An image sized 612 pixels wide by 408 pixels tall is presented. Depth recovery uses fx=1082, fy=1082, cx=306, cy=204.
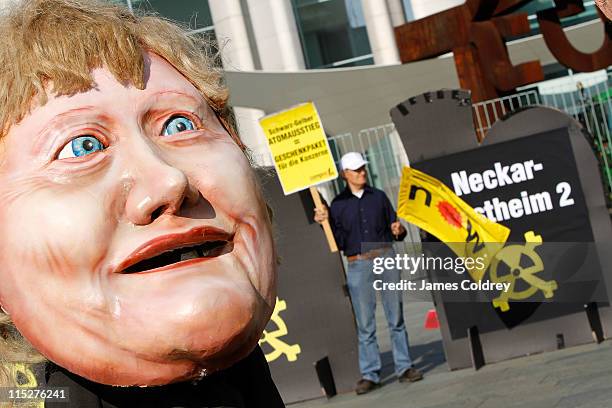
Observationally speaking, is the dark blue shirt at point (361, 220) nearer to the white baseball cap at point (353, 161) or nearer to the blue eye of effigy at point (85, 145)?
the white baseball cap at point (353, 161)

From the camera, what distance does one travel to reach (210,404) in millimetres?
2383

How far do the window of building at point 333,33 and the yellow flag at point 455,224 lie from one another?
18680 millimetres

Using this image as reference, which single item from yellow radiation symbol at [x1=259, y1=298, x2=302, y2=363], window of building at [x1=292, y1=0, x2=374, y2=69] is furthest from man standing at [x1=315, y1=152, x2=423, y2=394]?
window of building at [x1=292, y1=0, x2=374, y2=69]

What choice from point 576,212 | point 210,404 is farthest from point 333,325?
point 210,404

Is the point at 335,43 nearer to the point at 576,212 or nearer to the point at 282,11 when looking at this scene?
the point at 282,11

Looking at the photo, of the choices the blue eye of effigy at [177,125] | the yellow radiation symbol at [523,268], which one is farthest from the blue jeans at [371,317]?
the blue eye of effigy at [177,125]

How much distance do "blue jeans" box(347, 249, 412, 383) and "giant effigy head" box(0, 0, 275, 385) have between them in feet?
21.6

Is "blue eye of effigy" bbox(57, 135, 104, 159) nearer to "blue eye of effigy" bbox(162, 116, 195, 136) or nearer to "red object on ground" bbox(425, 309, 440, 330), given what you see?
"blue eye of effigy" bbox(162, 116, 195, 136)

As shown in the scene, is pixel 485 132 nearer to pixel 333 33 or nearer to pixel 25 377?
pixel 25 377

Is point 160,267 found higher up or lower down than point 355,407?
higher up

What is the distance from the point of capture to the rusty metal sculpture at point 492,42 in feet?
37.7

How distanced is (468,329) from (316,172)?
177 cm

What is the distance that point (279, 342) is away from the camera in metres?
9.02

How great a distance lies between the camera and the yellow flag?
8516 millimetres
